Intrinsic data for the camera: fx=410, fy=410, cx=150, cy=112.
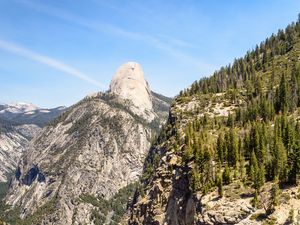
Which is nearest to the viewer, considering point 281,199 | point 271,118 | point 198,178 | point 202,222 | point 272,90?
point 281,199

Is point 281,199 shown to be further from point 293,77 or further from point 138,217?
point 293,77

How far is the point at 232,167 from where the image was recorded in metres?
117

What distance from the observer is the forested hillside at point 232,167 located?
304 ft

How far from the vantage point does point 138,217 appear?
6619 inches

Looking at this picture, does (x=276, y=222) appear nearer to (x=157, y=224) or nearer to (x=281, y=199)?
(x=281, y=199)

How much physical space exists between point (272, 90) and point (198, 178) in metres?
88.5

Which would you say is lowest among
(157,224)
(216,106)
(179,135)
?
(157,224)

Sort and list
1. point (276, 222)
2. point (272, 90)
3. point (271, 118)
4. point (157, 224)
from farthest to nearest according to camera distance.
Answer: point (272, 90) → point (271, 118) → point (157, 224) → point (276, 222)

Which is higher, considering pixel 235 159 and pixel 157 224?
pixel 235 159

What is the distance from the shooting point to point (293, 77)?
18938cm

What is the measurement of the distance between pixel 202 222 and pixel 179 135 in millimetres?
68900

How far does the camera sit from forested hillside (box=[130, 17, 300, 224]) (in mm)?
92625

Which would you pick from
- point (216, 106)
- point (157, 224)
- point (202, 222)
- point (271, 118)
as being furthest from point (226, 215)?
point (216, 106)

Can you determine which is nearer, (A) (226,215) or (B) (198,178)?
(A) (226,215)
